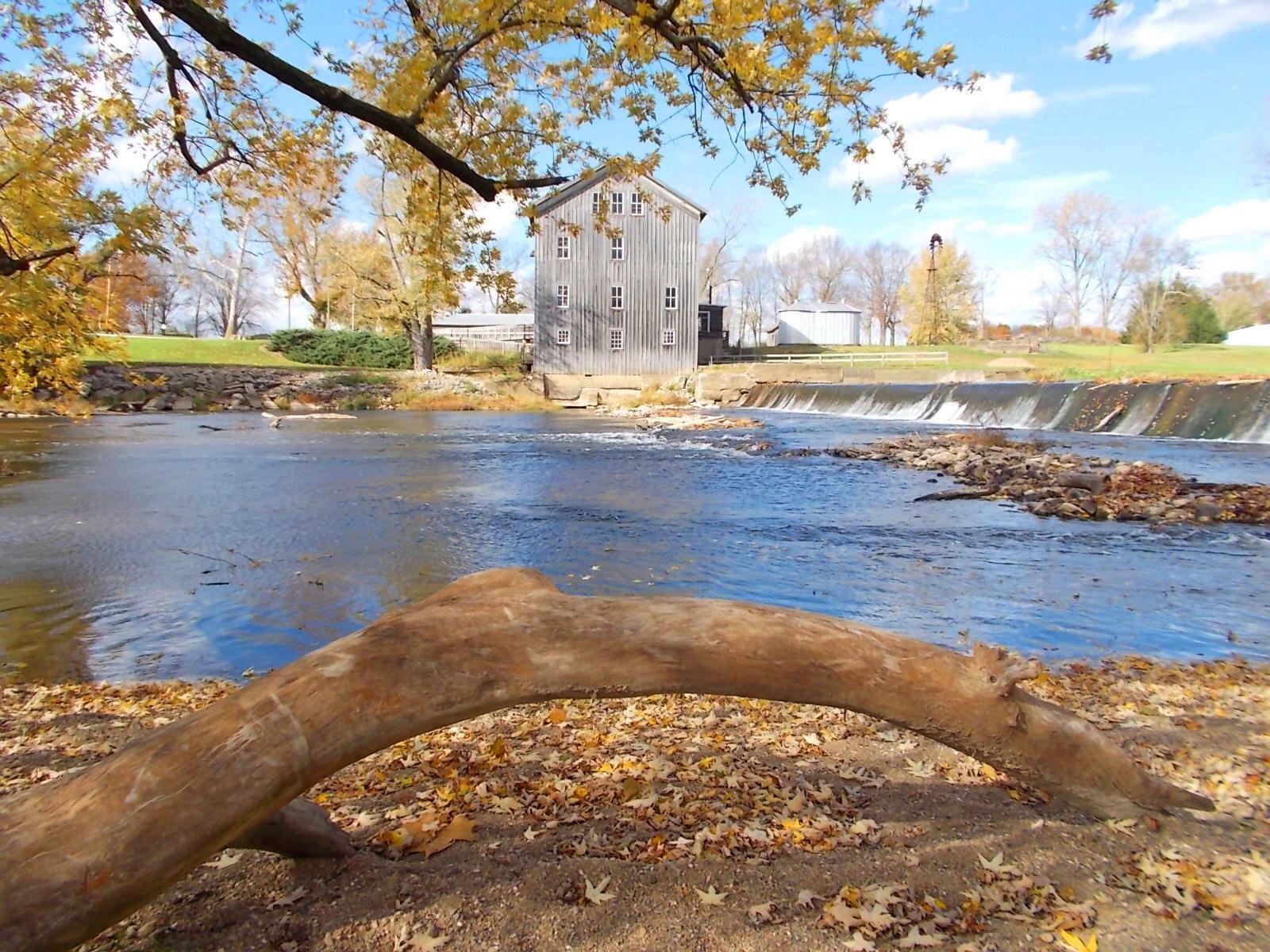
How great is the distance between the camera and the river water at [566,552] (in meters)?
7.59

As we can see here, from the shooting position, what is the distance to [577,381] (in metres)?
47.8

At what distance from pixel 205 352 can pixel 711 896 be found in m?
57.8

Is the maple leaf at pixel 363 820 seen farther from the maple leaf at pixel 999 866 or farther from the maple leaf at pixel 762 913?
the maple leaf at pixel 999 866

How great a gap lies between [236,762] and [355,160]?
Answer: 7.55m

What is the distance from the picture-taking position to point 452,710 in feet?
8.46

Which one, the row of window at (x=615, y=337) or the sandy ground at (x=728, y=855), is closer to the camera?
the sandy ground at (x=728, y=855)

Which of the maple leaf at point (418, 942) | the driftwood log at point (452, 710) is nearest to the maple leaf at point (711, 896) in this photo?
the driftwood log at point (452, 710)

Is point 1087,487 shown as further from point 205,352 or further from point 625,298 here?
point 205,352

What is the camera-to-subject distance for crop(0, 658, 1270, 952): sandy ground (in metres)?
2.69

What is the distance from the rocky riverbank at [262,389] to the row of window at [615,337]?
205 inches

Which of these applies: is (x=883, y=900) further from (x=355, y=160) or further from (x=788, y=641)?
(x=355, y=160)

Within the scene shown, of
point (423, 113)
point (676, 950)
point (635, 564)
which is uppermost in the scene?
point (423, 113)

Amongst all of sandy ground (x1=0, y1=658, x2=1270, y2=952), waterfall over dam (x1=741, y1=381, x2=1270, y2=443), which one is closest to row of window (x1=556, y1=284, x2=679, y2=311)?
waterfall over dam (x1=741, y1=381, x2=1270, y2=443)

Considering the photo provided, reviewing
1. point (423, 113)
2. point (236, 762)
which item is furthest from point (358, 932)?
point (423, 113)
